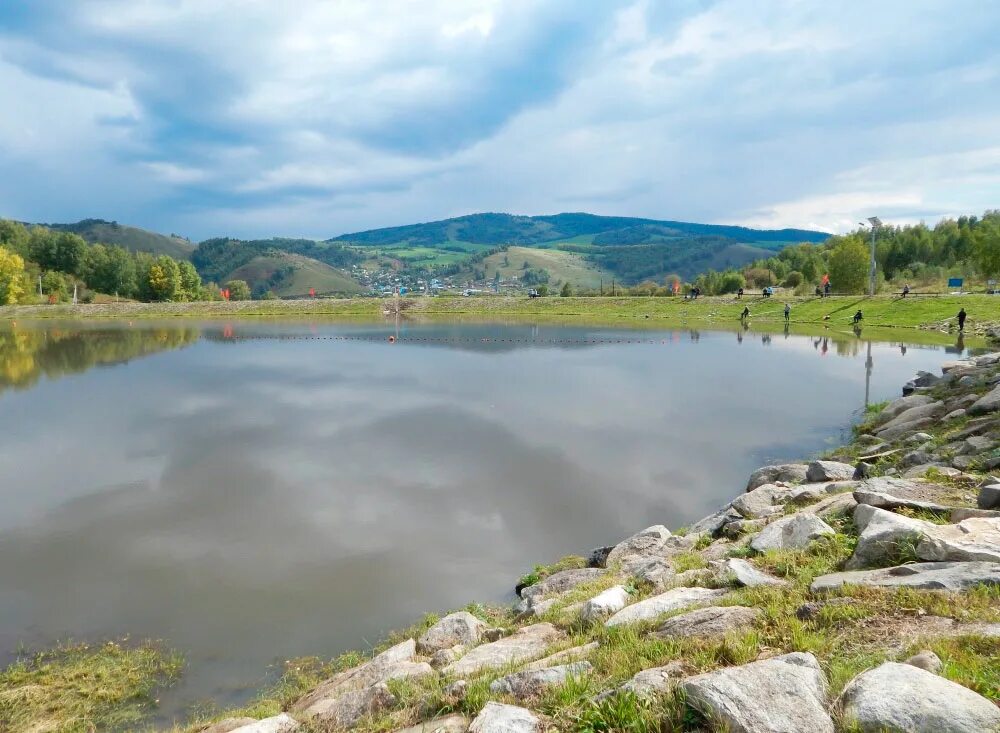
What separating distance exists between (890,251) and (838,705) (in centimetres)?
14631

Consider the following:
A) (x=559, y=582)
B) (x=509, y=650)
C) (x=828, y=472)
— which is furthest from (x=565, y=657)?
(x=828, y=472)

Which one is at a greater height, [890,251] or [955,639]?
[890,251]

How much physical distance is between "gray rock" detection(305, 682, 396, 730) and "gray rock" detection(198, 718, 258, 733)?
61 centimetres

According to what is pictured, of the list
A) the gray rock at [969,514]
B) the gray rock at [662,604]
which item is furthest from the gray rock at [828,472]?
the gray rock at [662,604]

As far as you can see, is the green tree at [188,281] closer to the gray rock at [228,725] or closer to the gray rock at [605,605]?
the gray rock at [228,725]

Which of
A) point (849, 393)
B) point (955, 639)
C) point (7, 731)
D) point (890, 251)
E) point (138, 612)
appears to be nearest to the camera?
point (955, 639)

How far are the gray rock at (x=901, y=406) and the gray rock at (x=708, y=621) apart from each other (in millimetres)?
15114

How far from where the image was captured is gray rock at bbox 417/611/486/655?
7.34 metres

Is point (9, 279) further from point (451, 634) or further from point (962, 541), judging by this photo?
point (962, 541)

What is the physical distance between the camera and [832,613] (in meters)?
5.38

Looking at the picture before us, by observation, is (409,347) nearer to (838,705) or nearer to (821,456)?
(821,456)

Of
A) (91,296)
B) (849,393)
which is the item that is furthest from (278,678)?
(91,296)

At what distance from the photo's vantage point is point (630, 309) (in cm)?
8812

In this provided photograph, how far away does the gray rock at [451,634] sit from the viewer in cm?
734
